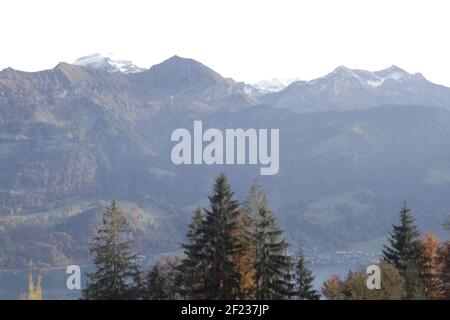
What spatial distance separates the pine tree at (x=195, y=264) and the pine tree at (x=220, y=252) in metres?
0.41

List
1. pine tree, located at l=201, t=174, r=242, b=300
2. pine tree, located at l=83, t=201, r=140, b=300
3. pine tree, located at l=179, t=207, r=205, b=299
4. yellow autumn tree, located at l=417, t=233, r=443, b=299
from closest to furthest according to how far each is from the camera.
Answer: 1. pine tree, located at l=201, t=174, r=242, b=300
2. pine tree, located at l=179, t=207, r=205, b=299
3. pine tree, located at l=83, t=201, r=140, b=300
4. yellow autumn tree, located at l=417, t=233, r=443, b=299

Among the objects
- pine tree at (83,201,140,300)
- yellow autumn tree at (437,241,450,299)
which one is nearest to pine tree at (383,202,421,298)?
yellow autumn tree at (437,241,450,299)

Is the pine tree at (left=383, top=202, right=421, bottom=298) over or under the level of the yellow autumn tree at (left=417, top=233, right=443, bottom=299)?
over

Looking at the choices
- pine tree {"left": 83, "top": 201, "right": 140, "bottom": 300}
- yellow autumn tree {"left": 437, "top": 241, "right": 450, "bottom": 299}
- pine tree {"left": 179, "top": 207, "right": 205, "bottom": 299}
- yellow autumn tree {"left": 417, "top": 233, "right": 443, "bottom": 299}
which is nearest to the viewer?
pine tree {"left": 179, "top": 207, "right": 205, "bottom": 299}

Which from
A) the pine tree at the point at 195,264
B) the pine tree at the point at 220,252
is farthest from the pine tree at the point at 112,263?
the pine tree at the point at 220,252

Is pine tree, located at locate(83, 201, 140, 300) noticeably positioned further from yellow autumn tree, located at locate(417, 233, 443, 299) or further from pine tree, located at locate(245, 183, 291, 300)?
yellow autumn tree, located at locate(417, 233, 443, 299)

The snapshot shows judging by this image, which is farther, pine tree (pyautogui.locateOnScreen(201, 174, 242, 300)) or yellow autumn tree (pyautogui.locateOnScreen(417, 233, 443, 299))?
yellow autumn tree (pyautogui.locateOnScreen(417, 233, 443, 299))

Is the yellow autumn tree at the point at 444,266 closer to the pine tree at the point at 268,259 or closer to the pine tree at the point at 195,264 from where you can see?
the pine tree at the point at 268,259

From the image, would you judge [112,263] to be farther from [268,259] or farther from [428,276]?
[428,276]

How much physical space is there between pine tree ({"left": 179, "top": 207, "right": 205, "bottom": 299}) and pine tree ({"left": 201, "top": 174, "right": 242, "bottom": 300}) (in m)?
0.41

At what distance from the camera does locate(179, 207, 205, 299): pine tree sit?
50250 mm

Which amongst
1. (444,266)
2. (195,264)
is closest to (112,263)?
(195,264)
